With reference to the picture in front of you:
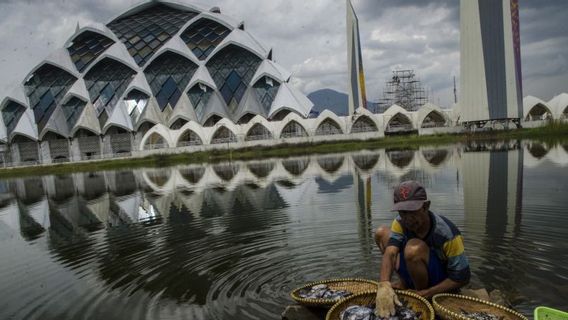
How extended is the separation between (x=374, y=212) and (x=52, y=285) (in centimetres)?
532

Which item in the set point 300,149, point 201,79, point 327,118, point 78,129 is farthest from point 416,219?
point 78,129

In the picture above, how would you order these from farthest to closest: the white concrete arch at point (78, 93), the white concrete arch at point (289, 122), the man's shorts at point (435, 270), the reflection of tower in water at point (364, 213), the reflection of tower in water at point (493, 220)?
the white concrete arch at point (78, 93), the white concrete arch at point (289, 122), the reflection of tower in water at point (364, 213), the reflection of tower in water at point (493, 220), the man's shorts at point (435, 270)

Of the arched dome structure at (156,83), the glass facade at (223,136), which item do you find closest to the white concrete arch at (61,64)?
the arched dome structure at (156,83)

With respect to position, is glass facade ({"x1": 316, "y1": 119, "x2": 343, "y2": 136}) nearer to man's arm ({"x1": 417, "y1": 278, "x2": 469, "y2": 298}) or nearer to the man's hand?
man's arm ({"x1": 417, "y1": 278, "x2": 469, "y2": 298})

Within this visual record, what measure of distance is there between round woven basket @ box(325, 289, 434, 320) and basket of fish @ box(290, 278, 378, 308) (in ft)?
0.63

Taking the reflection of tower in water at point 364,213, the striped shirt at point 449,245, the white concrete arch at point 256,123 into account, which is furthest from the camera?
the white concrete arch at point 256,123

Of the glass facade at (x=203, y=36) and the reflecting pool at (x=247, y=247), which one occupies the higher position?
the glass facade at (x=203, y=36)

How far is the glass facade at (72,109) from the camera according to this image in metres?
52.3

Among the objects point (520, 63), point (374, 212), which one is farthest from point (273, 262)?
point (520, 63)

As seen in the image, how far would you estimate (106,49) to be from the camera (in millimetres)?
57156

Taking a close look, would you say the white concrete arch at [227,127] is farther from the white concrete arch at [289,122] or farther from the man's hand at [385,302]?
the man's hand at [385,302]

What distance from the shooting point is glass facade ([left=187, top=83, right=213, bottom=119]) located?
52562 mm

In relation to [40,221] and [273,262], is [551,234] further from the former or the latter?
[40,221]

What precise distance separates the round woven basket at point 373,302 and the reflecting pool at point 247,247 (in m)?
0.89
